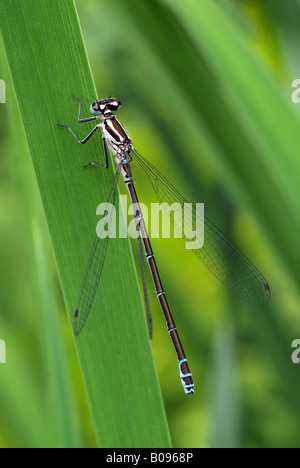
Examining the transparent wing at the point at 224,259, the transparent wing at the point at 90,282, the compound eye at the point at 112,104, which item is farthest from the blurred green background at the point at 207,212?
the transparent wing at the point at 90,282

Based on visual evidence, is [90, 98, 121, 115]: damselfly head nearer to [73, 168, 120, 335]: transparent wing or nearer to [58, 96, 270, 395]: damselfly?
[58, 96, 270, 395]: damselfly

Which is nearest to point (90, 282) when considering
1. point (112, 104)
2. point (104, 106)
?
point (104, 106)

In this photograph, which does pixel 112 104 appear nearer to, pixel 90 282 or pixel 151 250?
pixel 151 250

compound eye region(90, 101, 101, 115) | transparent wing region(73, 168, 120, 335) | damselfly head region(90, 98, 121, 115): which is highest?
damselfly head region(90, 98, 121, 115)

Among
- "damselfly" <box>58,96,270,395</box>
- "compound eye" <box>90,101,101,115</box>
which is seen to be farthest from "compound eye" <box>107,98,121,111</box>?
"compound eye" <box>90,101,101,115</box>
